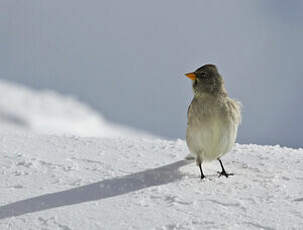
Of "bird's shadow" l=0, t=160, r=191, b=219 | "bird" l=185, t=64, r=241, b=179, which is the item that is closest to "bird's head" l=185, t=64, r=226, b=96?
"bird" l=185, t=64, r=241, b=179

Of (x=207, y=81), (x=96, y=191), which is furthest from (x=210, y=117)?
(x=96, y=191)

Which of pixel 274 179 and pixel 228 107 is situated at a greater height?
pixel 228 107

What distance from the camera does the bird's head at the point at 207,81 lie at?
5414mm

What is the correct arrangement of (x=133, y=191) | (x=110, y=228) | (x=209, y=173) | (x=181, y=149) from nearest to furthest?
(x=110, y=228) → (x=133, y=191) → (x=209, y=173) → (x=181, y=149)

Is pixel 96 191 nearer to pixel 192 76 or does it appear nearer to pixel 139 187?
pixel 139 187

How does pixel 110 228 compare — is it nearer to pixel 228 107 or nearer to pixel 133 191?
pixel 133 191

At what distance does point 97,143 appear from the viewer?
6816 millimetres

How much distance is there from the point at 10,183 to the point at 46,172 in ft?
1.45

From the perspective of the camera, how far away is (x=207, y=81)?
17.8 feet

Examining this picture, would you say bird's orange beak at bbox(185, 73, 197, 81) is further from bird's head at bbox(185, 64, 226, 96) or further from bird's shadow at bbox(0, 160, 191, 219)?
bird's shadow at bbox(0, 160, 191, 219)

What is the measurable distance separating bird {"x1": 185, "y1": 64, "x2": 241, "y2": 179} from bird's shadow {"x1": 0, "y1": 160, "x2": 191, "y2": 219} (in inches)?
18.2

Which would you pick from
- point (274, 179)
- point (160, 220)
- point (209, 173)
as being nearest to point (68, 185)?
point (160, 220)

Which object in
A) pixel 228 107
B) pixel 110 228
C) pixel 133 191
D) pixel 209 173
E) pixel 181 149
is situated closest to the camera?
pixel 110 228

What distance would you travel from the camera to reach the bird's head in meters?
5.41
